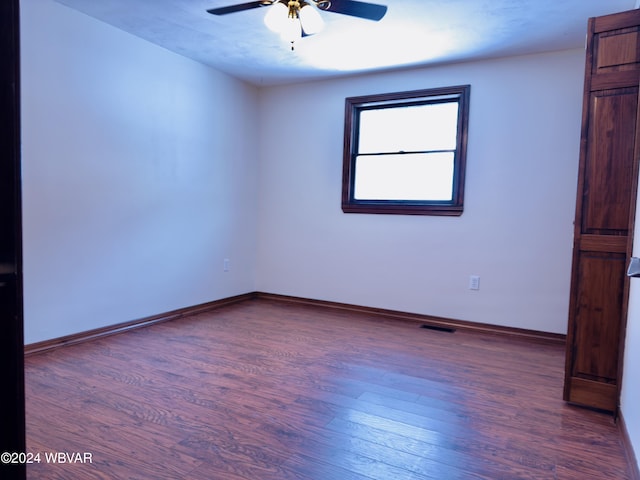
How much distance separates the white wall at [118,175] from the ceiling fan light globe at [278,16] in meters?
1.57

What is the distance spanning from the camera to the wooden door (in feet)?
6.53

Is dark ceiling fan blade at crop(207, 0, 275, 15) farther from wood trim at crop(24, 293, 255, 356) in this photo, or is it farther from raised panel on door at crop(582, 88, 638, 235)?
wood trim at crop(24, 293, 255, 356)

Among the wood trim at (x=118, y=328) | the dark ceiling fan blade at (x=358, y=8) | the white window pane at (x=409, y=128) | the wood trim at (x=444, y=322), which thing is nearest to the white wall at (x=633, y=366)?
the wood trim at (x=444, y=322)

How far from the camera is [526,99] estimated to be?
11.1 ft

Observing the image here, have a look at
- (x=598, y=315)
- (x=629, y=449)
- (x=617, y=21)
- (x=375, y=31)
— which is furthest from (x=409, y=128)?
(x=629, y=449)

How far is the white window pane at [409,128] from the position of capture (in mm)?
3732

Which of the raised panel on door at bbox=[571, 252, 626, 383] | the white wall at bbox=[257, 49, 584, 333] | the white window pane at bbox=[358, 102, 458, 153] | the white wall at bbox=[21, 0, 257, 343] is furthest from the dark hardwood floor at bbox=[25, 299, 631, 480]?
the white window pane at bbox=[358, 102, 458, 153]

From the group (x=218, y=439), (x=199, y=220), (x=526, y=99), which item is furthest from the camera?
(x=199, y=220)

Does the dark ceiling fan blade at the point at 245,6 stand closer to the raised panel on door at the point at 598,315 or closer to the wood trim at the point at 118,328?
the raised panel on door at the point at 598,315

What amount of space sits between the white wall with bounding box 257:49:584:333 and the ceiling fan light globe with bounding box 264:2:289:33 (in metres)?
1.91

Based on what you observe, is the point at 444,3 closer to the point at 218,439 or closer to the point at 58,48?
the point at 58,48

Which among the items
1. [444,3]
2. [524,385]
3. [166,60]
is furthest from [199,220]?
[524,385]

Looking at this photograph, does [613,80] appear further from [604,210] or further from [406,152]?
[406,152]

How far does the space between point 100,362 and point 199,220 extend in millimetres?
1683
